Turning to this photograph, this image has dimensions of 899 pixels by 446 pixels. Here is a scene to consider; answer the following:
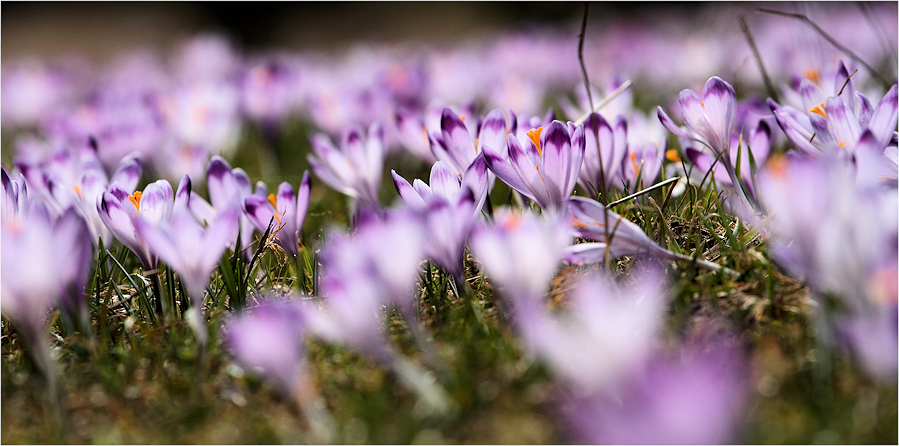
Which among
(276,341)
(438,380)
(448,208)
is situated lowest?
(438,380)

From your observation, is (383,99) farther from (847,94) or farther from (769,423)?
(769,423)

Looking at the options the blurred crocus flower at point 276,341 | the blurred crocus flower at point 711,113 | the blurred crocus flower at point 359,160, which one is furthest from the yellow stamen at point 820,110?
the blurred crocus flower at point 276,341

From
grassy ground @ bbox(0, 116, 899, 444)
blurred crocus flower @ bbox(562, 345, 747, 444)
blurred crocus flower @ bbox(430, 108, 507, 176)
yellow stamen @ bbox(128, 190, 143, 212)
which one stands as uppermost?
blurred crocus flower @ bbox(430, 108, 507, 176)

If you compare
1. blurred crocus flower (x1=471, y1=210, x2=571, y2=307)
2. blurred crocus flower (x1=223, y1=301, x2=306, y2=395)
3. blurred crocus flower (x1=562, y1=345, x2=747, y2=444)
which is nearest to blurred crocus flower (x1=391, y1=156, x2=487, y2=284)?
blurred crocus flower (x1=471, y1=210, x2=571, y2=307)

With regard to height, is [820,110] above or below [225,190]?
above

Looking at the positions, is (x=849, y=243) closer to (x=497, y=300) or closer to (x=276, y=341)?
(x=497, y=300)

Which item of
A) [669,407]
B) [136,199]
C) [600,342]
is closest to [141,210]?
[136,199]

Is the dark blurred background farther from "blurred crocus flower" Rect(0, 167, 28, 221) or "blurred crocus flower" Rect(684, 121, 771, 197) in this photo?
"blurred crocus flower" Rect(0, 167, 28, 221)

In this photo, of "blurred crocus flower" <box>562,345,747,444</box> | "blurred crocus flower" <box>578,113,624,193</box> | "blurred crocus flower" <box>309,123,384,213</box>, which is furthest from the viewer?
"blurred crocus flower" <box>309,123,384,213</box>
